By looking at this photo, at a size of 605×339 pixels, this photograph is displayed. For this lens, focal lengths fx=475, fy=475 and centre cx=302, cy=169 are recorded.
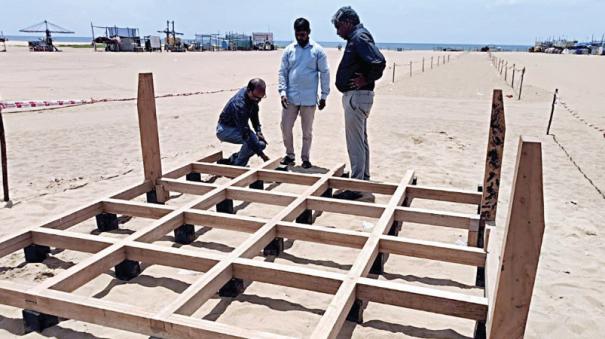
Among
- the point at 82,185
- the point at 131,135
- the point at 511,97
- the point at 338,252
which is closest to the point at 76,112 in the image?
the point at 131,135

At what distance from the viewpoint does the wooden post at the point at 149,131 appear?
4496 millimetres

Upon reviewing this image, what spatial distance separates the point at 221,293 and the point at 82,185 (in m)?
3.06

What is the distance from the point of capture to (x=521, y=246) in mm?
1934

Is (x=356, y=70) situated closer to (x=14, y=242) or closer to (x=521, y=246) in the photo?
(x=521, y=246)

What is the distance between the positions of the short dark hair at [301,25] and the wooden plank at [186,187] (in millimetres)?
1988

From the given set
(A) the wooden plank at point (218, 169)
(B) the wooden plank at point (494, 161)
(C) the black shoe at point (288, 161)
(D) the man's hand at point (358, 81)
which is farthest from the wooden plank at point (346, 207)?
(C) the black shoe at point (288, 161)

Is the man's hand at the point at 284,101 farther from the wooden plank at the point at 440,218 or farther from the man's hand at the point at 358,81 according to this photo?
the wooden plank at the point at 440,218

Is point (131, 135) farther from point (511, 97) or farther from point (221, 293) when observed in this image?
point (511, 97)

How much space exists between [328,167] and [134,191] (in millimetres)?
2602

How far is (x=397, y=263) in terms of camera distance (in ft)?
11.6

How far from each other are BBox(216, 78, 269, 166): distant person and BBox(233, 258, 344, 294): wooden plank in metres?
2.55

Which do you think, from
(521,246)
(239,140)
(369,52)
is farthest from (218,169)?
(521,246)

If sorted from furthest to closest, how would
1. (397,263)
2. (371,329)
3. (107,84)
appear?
(107,84) < (397,263) < (371,329)

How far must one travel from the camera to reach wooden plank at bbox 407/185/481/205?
4.24 metres
